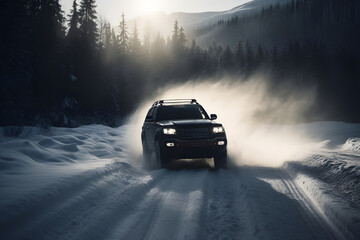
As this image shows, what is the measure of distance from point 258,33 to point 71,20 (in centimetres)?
13499

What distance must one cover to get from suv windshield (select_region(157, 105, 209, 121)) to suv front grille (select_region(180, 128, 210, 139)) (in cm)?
136

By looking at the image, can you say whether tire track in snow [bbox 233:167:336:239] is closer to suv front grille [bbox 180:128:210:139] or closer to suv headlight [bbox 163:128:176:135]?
suv front grille [bbox 180:128:210:139]

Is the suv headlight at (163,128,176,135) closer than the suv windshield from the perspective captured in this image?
Yes

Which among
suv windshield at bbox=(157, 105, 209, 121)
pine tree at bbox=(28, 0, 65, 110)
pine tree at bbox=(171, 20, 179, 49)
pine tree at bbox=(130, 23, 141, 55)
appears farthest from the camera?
pine tree at bbox=(130, 23, 141, 55)

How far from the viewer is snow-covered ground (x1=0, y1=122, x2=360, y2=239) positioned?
3.34 meters

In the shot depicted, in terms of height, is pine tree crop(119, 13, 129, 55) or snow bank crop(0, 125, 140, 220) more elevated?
pine tree crop(119, 13, 129, 55)

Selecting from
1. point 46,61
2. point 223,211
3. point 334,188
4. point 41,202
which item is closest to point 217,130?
point 334,188

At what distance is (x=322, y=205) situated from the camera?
424cm

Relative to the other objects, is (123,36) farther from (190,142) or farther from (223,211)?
(223,211)

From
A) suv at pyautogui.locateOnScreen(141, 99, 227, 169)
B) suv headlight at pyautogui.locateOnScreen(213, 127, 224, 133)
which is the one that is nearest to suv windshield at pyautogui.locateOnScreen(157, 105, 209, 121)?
suv at pyautogui.locateOnScreen(141, 99, 227, 169)

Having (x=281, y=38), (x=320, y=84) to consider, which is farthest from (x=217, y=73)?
(x=281, y=38)

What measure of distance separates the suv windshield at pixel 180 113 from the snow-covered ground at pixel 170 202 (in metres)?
2.22

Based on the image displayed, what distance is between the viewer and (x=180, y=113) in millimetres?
8953

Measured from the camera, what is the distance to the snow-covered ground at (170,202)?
3344 millimetres
